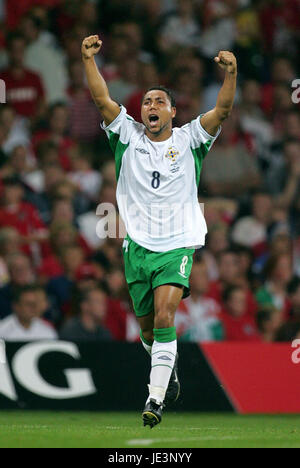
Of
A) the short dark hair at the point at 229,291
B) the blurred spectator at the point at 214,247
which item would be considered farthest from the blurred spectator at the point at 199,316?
the blurred spectator at the point at 214,247

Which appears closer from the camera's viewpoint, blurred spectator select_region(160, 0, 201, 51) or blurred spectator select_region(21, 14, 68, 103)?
blurred spectator select_region(21, 14, 68, 103)

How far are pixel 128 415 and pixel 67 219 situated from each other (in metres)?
3.18

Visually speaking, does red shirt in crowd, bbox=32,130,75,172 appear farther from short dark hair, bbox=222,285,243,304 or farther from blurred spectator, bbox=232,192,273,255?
short dark hair, bbox=222,285,243,304

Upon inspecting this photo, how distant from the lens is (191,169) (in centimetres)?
813

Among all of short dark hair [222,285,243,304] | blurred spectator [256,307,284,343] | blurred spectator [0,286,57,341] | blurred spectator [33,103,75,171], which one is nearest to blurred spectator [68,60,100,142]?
blurred spectator [33,103,75,171]

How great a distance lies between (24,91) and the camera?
13.6 metres

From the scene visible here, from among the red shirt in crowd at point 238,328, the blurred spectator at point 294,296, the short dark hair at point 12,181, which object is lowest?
the red shirt in crowd at point 238,328

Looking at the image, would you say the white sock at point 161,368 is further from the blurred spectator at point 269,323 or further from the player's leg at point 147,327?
the blurred spectator at point 269,323

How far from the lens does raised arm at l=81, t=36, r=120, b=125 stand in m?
7.96

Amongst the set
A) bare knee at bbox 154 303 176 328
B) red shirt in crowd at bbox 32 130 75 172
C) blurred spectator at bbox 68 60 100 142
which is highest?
blurred spectator at bbox 68 60 100 142

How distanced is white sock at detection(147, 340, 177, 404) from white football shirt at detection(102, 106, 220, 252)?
76 cm

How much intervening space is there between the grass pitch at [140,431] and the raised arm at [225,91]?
94.0 inches

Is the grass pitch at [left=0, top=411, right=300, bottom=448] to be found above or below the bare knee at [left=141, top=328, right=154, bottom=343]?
below

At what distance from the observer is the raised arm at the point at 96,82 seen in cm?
796
